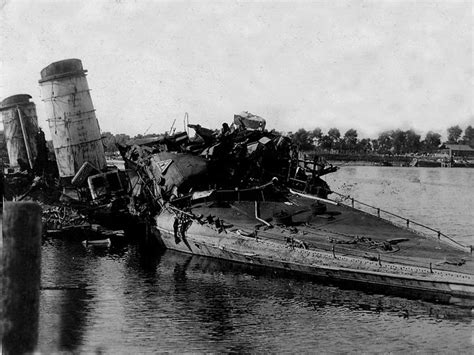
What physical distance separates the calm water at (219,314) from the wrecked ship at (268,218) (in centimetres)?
76

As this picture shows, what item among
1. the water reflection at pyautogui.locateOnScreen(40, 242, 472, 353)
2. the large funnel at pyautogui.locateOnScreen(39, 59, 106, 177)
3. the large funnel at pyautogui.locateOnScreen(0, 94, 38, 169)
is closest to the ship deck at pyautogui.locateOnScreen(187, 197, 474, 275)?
the water reflection at pyautogui.locateOnScreen(40, 242, 472, 353)

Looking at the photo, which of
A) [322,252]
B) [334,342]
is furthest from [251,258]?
[334,342]

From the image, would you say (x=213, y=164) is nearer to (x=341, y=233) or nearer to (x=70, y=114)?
(x=341, y=233)

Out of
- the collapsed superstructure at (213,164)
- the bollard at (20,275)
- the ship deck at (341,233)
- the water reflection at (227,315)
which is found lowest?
the water reflection at (227,315)

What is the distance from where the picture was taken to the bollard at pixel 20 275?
6.86 metres

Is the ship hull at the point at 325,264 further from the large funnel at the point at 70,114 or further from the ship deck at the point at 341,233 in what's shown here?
the large funnel at the point at 70,114

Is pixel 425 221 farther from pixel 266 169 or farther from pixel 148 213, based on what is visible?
pixel 148 213

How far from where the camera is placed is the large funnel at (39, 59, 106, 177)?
37344 millimetres

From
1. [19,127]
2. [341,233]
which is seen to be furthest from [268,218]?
[19,127]

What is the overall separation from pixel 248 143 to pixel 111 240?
9.33 metres

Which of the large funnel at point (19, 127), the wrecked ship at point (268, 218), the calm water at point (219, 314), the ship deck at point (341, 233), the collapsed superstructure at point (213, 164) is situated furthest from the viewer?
the large funnel at point (19, 127)

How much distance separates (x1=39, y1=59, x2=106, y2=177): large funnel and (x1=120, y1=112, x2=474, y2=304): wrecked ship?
359 cm

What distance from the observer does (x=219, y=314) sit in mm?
18594

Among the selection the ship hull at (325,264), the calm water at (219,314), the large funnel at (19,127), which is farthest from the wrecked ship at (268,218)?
the large funnel at (19,127)
